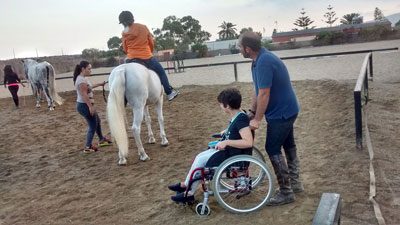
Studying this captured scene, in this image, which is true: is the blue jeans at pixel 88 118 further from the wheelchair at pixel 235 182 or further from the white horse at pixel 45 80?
the white horse at pixel 45 80

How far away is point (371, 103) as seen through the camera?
7.14m

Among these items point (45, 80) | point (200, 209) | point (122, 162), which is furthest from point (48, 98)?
point (200, 209)

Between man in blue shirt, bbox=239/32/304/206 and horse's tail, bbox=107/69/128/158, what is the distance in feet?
7.37

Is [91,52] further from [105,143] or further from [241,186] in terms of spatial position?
[241,186]

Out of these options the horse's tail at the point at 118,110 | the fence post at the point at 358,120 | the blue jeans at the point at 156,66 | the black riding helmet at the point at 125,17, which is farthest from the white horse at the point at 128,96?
the fence post at the point at 358,120

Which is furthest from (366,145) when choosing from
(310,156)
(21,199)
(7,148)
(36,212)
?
(7,148)

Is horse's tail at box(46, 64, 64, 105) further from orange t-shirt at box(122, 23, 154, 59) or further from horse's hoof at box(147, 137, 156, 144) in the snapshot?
orange t-shirt at box(122, 23, 154, 59)

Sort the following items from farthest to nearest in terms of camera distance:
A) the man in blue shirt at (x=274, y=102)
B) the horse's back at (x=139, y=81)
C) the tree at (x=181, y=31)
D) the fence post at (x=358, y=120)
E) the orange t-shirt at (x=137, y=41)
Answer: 1. the tree at (x=181, y=31)
2. the orange t-shirt at (x=137, y=41)
3. the horse's back at (x=139, y=81)
4. the fence post at (x=358, y=120)
5. the man in blue shirt at (x=274, y=102)

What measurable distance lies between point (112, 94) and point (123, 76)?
344mm

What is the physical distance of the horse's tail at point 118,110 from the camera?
15.9 ft

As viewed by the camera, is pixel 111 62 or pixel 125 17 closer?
pixel 125 17

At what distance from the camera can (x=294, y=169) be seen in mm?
3449

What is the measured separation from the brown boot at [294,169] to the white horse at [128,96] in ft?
8.03

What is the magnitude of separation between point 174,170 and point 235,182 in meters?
1.59
